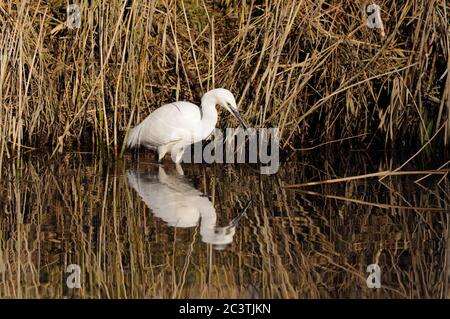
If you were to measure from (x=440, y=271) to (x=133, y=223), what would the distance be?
1757mm

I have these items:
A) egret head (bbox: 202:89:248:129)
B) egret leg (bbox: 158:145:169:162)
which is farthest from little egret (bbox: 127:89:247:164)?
egret leg (bbox: 158:145:169:162)

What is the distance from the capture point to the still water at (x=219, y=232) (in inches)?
151

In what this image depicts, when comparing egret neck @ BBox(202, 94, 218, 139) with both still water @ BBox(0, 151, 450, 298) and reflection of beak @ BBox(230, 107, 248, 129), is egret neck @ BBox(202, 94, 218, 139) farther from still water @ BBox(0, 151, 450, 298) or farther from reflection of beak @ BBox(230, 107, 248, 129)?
still water @ BBox(0, 151, 450, 298)

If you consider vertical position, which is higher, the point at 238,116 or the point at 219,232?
the point at 238,116

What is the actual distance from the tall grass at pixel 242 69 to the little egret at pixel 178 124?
0.16 meters

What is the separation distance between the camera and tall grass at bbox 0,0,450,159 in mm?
6375

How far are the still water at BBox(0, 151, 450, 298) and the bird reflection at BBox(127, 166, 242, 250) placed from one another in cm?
1

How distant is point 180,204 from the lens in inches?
211

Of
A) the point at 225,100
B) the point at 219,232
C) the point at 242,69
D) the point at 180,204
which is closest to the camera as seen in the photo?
the point at 219,232

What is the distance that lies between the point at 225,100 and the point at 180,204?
4.09 feet

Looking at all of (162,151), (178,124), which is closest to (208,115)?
(178,124)

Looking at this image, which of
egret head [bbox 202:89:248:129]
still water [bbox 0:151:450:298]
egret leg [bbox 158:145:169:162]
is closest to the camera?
still water [bbox 0:151:450:298]

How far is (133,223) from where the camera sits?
16.0 ft

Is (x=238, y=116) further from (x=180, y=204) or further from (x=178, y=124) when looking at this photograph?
(x=180, y=204)
